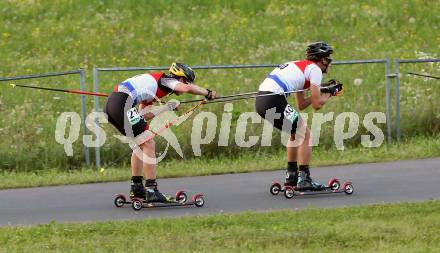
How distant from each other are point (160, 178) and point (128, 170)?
2.45 feet

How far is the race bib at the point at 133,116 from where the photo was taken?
12.5 m

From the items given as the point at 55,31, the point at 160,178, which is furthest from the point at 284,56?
the point at 160,178

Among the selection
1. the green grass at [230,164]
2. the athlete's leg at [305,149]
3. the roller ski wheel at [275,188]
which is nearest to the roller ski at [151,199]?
the roller ski wheel at [275,188]

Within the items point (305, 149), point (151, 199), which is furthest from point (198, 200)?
point (305, 149)

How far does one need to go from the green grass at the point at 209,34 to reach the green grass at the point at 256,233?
836cm

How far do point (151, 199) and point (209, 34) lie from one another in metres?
14.9

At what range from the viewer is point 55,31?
90.5ft

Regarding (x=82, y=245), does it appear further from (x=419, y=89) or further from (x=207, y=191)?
(x=419, y=89)

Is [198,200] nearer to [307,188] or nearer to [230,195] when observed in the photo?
[230,195]

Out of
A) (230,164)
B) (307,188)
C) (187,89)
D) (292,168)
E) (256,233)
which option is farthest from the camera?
(230,164)

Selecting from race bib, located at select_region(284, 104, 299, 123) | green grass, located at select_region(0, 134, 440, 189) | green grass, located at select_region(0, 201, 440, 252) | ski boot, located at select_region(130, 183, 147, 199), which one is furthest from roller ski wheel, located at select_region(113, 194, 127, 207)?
green grass, located at select_region(0, 134, 440, 189)

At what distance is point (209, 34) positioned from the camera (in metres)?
27.3

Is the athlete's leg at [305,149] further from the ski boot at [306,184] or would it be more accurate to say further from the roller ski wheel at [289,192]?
the roller ski wheel at [289,192]

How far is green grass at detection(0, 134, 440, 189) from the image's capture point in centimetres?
1540
